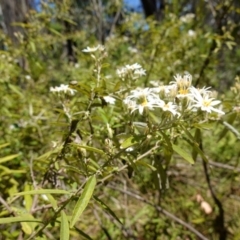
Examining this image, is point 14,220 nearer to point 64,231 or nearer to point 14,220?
point 14,220

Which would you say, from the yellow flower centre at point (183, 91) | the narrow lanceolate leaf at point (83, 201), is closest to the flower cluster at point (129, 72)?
the yellow flower centre at point (183, 91)

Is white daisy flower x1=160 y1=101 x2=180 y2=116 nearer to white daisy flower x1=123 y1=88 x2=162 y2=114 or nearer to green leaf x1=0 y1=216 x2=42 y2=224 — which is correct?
white daisy flower x1=123 y1=88 x2=162 y2=114

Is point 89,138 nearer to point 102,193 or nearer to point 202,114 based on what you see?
point 202,114

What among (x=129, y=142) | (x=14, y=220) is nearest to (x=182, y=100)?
(x=129, y=142)

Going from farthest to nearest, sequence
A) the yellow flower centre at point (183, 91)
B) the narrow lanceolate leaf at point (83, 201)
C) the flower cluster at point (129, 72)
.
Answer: the flower cluster at point (129, 72) < the yellow flower centre at point (183, 91) < the narrow lanceolate leaf at point (83, 201)

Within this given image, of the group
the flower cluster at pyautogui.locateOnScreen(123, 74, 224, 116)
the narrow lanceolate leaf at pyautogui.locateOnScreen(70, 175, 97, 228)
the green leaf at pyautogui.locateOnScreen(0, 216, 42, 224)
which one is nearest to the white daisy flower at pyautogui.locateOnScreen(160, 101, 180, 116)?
the flower cluster at pyautogui.locateOnScreen(123, 74, 224, 116)

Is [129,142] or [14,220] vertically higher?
[129,142]

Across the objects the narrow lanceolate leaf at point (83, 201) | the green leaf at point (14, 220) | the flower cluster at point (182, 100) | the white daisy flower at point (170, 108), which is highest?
the flower cluster at point (182, 100)

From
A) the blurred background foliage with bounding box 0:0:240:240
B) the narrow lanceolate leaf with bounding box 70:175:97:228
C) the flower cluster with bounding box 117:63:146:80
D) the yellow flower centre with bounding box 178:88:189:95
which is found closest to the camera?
the narrow lanceolate leaf with bounding box 70:175:97:228

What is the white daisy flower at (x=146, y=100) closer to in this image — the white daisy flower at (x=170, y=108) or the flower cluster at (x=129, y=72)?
the white daisy flower at (x=170, y=108)
